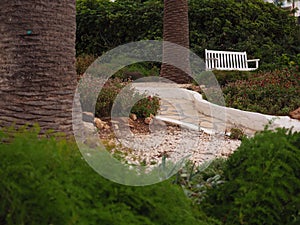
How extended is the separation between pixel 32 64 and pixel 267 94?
5.97 metres

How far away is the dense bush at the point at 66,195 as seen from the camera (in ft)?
6.29

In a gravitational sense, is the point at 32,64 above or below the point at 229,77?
above

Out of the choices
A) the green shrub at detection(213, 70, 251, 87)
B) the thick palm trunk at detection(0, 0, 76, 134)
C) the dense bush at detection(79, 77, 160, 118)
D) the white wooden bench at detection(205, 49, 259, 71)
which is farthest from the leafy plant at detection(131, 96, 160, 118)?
the white wooden bench at detection(205, 49, 259, 71)

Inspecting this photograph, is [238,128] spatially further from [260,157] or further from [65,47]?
[260,157]

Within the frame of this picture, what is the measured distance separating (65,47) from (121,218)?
231 cm

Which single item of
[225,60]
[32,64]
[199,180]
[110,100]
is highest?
[225,60]

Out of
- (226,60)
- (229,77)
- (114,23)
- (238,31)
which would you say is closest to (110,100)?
(229,77)

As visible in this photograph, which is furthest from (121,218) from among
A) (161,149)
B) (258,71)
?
(258,71)

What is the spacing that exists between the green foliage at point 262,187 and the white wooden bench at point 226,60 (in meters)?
10.1

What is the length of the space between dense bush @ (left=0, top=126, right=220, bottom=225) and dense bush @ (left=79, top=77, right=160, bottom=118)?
460cm

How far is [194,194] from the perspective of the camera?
10.2 feet

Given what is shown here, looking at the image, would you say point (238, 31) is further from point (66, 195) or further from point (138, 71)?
point (66, 195)

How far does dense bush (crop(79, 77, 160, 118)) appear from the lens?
6988 mm

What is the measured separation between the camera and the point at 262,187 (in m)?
2.49
